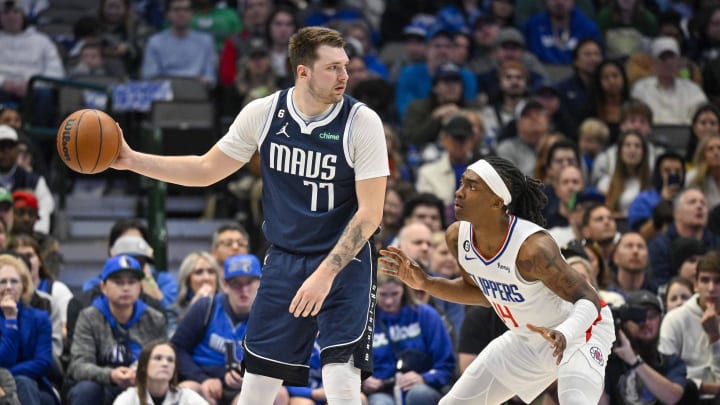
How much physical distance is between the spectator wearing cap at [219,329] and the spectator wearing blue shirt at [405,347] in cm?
96

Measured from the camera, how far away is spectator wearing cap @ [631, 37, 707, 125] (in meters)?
13.3

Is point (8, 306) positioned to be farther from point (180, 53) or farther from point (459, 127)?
point (180, 53)

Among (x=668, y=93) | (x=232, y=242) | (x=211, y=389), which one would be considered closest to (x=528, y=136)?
(x=668, y=93)

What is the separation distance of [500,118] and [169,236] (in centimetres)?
372

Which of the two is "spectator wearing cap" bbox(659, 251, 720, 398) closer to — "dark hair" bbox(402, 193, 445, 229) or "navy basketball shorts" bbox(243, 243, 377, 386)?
"dark hair" bbox(402, 193, 445, 229)

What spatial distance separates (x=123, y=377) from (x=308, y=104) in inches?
124

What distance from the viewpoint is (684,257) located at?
9.91 m

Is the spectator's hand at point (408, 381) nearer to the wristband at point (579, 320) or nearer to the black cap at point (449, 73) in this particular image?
the wristband at point (579, 320)

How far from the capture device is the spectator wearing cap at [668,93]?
43.6ft

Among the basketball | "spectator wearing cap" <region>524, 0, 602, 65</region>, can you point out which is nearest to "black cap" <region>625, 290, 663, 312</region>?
the basketball

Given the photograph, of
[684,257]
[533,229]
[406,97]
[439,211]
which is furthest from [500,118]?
[533,229]

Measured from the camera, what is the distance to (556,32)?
14648mm

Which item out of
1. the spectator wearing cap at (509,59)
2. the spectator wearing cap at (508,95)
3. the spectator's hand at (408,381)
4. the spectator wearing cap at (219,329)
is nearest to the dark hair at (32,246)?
the spectator wearing cap at (219,329)

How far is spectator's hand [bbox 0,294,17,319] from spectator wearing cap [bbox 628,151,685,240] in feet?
18.1
